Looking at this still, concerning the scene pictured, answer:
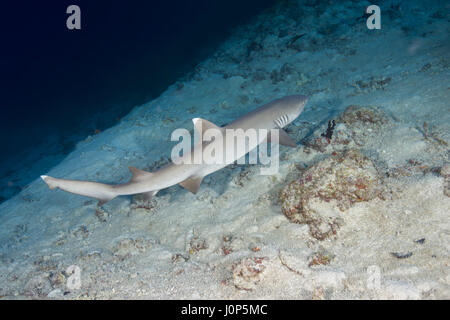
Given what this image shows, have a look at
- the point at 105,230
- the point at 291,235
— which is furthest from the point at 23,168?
the point at 291,235

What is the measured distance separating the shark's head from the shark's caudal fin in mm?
3391

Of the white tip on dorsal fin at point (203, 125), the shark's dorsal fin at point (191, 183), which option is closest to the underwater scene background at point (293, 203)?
the shark's dorsal fin at point (191, 183)

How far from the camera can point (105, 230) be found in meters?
6.02

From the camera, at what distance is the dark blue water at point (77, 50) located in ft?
98.5

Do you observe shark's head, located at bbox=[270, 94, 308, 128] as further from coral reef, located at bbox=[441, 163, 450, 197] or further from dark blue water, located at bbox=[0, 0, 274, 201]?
dark blue water, located at bbox=[0, 0, 274, 201]

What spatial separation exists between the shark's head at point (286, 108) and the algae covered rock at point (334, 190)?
1.34 m

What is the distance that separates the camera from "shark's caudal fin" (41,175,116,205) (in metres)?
4.67

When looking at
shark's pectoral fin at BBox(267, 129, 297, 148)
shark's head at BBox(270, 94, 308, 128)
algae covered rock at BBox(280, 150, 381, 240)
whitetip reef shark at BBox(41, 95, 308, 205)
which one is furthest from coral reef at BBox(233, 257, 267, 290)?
shark's head at BBox(270, 94, 308, 128)

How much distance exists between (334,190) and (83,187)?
4.29 meters

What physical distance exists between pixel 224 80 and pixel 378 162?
30.4 ft

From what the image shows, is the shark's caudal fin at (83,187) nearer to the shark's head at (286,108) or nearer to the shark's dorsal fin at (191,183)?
the shark's dorsal fin at (191,183)
